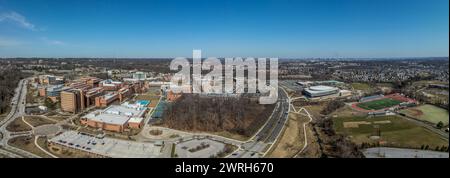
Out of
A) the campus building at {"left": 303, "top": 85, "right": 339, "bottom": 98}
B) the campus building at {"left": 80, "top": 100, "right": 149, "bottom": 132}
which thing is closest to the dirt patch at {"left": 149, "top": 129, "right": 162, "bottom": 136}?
the campus building at {"left": 80, "top": 100, "right": 149, "bottom": 132}

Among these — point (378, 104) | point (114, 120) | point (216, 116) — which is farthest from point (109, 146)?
point (378, 104)

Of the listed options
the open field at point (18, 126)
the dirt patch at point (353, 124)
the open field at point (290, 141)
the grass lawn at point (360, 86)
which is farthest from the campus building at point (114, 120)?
the grass lawn at point (360, 86)

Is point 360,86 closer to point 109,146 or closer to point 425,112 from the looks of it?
point 425,112

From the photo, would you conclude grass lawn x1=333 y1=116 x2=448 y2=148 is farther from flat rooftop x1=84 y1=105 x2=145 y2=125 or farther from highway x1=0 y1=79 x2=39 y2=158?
highway x1=0 y1=79 x2=39 y2=158

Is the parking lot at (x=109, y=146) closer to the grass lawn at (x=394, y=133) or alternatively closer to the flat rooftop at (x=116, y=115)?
the flat rooftop at (x=116, y=115)
